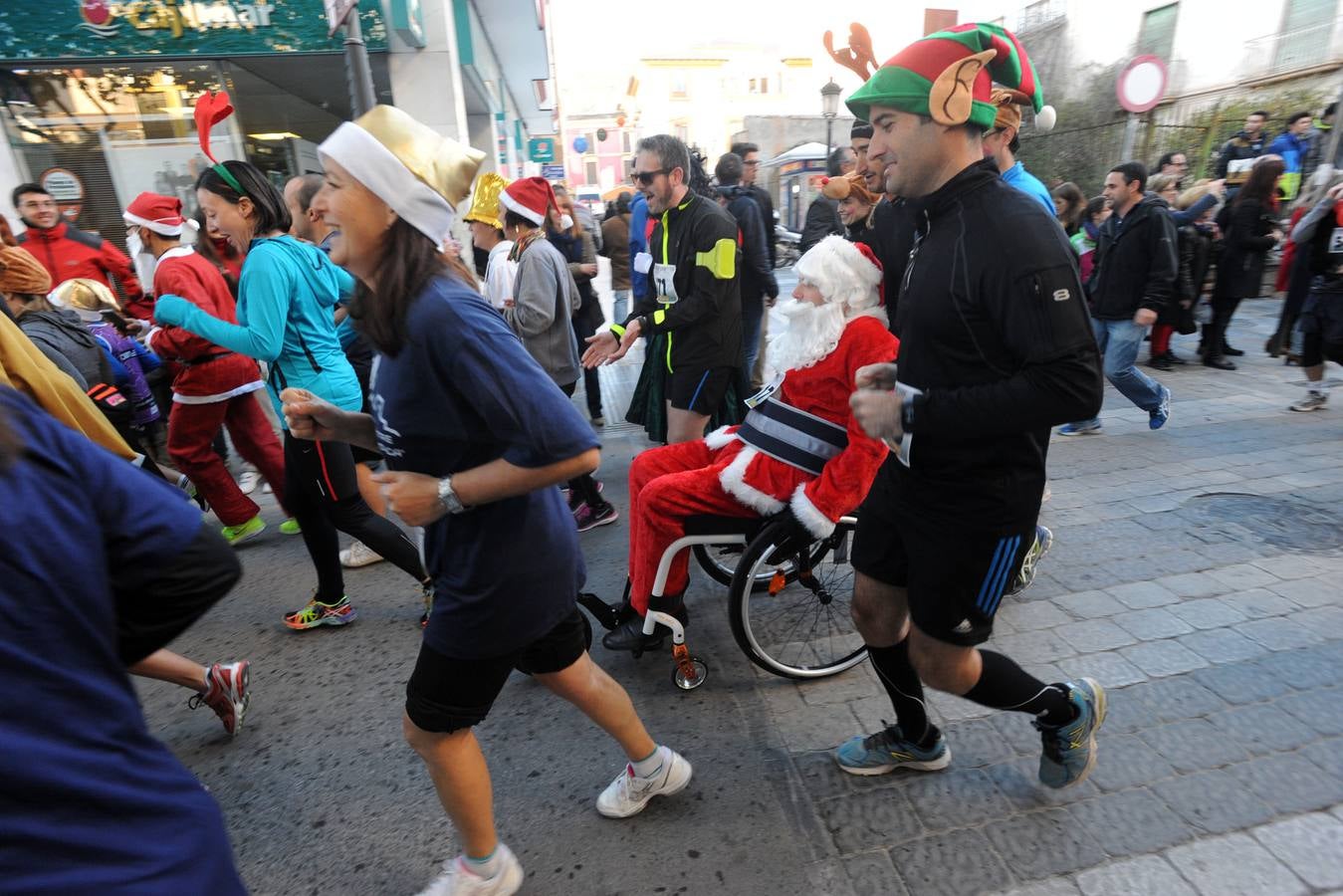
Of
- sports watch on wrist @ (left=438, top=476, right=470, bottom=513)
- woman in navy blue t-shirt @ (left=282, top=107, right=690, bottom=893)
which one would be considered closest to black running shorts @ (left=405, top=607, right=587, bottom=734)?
woman in navy blue t-shirt @ (left=282, top=107, right=690, bottom=893)

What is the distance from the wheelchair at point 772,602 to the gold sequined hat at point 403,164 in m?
1.48

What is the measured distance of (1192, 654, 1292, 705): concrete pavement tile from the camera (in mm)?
2566

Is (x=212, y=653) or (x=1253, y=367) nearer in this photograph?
(x=212, y=653)

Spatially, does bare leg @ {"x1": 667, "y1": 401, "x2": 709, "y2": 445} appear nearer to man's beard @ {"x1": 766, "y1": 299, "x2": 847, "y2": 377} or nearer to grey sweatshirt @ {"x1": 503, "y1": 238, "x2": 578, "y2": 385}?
grey sweatshirt @ {"x1": 503, "y1": 238, "x2": 578, "y2": 385}

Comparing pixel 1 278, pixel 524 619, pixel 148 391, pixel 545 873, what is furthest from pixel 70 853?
pixel 148 391

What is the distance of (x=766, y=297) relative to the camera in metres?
5.91

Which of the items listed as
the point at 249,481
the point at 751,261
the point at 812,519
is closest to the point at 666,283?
the point at 812,519

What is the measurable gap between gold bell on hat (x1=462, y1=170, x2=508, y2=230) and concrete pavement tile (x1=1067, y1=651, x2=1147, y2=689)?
3.90 m

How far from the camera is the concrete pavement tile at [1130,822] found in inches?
78.6

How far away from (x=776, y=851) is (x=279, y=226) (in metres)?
2.97

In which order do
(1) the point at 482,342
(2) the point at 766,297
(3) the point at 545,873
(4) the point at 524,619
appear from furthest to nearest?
(2) the point at 766,297 < (3) the point at 545,873 < (4) the point at 524,619 < (1) the point at 482,342

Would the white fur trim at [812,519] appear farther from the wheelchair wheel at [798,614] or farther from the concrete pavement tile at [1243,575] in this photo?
the concrete pavement tile at [1243,575]

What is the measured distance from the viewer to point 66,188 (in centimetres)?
870

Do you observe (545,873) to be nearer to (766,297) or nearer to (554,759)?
(554,759)
